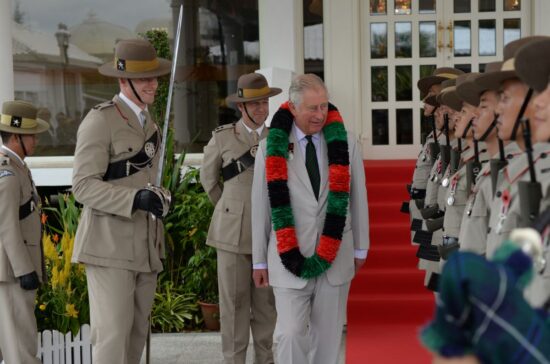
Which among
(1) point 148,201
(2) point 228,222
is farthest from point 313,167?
(2) point 228,222

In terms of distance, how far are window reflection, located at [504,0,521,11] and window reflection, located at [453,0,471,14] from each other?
1.44 ft

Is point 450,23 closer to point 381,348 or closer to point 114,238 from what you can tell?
point 381,348

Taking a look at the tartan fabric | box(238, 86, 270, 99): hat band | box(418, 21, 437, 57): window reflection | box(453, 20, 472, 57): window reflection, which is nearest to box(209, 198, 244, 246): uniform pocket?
box(238, 86, 270, 99): hat band

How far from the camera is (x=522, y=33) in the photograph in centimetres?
1143

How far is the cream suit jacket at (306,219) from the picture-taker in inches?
211

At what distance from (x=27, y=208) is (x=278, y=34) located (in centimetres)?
494

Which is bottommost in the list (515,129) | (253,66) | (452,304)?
(452,304)

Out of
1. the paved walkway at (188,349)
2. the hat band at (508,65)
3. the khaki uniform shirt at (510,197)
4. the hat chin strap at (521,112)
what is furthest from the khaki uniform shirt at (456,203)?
the paved walkway at (188,349)

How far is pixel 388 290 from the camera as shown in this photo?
8969 millimetres

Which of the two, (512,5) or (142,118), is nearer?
(142,118)

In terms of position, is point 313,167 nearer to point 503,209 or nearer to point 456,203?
point 456,203

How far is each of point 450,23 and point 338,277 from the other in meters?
6.87

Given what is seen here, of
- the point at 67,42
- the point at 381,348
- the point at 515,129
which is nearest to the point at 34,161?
the point at 67,42

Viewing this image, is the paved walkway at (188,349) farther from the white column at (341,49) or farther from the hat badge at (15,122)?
the white column at (341,49)
